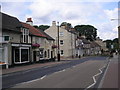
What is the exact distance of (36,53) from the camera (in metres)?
41.7

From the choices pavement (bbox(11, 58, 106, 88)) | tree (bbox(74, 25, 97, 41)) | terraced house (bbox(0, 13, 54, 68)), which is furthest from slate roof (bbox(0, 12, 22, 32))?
tree (bbox(74, 25, 97, 41))

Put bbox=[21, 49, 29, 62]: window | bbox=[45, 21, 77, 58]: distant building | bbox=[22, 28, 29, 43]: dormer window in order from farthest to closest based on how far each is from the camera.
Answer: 1. bbox=[45, 21, 77, 58]: distant building
2. bbox=[22, 28, 29, 43]: dormer window
3. bbox=[21, 49, 29, 62]: window

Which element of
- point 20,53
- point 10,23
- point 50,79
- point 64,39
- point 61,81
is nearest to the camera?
point 61,81

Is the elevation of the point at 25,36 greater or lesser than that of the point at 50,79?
greater

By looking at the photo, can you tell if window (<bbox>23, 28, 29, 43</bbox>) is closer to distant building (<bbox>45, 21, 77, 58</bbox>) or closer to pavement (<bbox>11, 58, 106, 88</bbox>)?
pavement (<bbox>11, 58, 106, 88</bbox>)

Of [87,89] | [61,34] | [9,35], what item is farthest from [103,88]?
[61,34]

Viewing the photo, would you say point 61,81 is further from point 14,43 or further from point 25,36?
point 25,36

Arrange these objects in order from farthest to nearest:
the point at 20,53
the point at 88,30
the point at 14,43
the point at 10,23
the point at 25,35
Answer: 1. the point at 88,30
2. the point at 25,35
3. the point at 10,23
4. the point at 20,53
5. the point at 14,43

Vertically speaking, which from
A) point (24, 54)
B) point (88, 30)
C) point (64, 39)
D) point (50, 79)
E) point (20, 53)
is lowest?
point (50, 79)

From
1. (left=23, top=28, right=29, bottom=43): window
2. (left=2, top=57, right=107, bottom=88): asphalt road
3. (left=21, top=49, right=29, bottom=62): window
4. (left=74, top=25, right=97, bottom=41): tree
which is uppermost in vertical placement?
(left=74, top=25, right=97, bottom=41): tree

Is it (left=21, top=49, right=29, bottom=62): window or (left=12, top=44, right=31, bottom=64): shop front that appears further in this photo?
(left=21, top=49, right=29, bottom=62): window

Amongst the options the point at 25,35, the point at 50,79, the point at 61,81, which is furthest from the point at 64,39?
the point at 61,81

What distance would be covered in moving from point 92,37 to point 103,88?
136 metres

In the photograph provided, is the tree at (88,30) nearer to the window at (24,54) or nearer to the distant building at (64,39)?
the distant building at (64,39)
